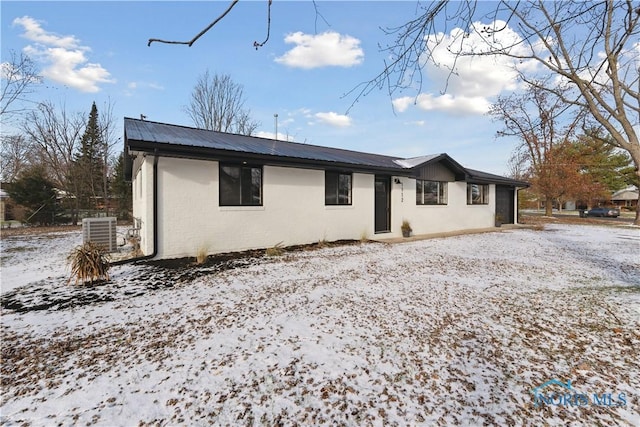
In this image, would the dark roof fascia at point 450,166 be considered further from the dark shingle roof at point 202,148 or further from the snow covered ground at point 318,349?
the snow covered ground at point 318,349

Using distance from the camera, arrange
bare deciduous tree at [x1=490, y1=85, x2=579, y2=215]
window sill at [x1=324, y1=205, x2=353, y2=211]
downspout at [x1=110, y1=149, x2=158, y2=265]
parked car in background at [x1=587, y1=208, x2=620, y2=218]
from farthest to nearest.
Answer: parked car in background at [x1=587, y1=208, x2=620, y2=218] < bare deciduous tree at [x1=490, y1=85, x2=579, y2=215] < window sill at [x1=324, y1=205, x2=353, y2=211] < downspout at [x1=110, y1=149, x2=158, y2=265]

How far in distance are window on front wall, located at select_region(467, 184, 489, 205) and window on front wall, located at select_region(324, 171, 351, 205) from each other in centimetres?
804

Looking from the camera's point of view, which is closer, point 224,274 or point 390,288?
point 390,288

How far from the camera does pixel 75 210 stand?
16406mm

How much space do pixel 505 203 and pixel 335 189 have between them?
1329 centimetres

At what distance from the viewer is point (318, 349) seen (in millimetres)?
2719

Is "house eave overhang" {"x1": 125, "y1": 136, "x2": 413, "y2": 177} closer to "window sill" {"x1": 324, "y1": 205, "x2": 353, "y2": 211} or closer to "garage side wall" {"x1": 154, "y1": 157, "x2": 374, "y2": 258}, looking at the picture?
"garage side wall" {"x1": 154, "y1": 157, "x2": 374, "y2": 258}

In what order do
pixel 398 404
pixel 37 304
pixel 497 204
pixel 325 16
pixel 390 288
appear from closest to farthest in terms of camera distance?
1. pixel 398 404
2. pixel 325 16
3. pixel 37 304
4. pixel 390 288
5. pixel 497 204

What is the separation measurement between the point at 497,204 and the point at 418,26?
16411 mm

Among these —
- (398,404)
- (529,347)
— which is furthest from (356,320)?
(529,347)

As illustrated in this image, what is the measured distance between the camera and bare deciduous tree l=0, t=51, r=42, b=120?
1330 cm

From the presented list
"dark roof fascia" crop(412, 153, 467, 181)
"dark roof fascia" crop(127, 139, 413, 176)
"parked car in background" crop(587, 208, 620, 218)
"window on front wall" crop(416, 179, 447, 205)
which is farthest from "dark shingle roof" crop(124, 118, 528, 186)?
"parked car in background" crop(587, 208, 620, 218)

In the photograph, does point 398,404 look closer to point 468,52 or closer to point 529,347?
point 529,347

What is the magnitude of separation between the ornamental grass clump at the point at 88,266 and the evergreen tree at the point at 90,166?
16.3 metres
